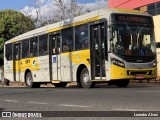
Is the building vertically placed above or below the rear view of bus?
above

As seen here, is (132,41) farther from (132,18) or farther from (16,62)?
(16,62)

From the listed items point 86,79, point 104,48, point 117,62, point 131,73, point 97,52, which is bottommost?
point 86,79

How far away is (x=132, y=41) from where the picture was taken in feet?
59.7

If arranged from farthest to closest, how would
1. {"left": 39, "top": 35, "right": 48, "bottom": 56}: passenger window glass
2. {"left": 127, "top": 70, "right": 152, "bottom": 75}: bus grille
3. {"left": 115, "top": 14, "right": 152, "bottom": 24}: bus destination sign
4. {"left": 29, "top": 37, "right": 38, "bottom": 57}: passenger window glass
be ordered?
{"left": 29, "top": 37, "right": 38, "bottom": 57}: passenger window glass
{"left": 39, "top": 35, "right": 48, "bottom": 56}: passenger window glass
{"left": 115, "top": 14, "right": 152, "bottom": 24}: bus destination sign
{"left": 127, "top": 70, "right": 152, "bottom": 75}: bus grille

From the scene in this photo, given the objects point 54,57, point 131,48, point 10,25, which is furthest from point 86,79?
point 10,25

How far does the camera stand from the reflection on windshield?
17.9 metres

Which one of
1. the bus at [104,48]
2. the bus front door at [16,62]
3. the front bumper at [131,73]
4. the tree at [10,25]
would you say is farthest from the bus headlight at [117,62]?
the tree at [10,25]

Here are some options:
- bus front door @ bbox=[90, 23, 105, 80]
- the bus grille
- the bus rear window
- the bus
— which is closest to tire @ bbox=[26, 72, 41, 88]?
the bus rear window

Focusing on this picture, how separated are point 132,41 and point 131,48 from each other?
31 centimetres

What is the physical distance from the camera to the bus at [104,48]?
58.7ft

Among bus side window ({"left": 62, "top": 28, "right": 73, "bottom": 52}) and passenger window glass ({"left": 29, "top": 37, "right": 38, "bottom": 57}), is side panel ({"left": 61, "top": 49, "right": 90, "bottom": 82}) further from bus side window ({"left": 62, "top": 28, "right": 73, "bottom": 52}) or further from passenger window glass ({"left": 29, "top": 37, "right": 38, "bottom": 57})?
passenger window glass ({"left": 29, "top": 37, "right": 38, "bottom": 57})

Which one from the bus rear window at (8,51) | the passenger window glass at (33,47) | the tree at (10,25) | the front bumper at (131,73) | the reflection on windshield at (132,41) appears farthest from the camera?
the tree at (10,25)

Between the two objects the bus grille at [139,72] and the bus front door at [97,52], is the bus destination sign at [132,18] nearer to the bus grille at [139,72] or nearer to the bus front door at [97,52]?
the bus front door at [97,52]

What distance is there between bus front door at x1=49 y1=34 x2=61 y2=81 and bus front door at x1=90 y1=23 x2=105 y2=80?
3225mm
